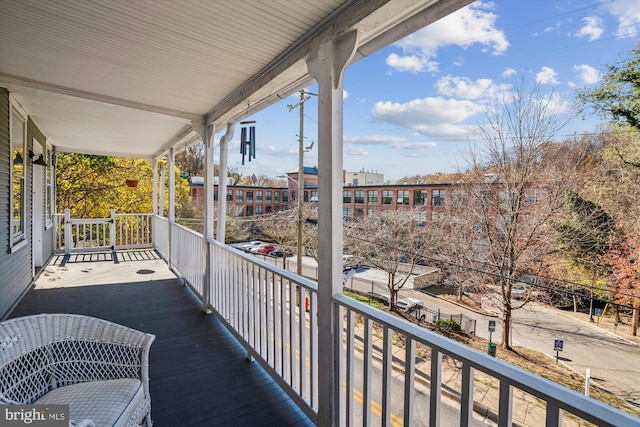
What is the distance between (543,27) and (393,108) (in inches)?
215

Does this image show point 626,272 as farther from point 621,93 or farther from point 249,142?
point 249,142

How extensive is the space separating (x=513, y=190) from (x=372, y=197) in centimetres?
301

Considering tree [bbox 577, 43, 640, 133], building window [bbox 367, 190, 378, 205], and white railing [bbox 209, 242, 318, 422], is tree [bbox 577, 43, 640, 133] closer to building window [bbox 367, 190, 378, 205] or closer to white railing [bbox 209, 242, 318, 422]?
building window [bbox 367, 190, 378, 205]

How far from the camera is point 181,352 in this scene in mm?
3096

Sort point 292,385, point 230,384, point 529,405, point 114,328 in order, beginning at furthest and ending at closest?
point 230,384
point 292,385
point 114,328
point 529,405

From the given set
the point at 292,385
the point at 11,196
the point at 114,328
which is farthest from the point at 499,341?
the point at 11,196

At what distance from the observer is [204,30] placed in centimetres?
207

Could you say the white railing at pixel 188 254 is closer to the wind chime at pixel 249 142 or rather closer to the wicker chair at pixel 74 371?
the wind chime at pixel 249 142

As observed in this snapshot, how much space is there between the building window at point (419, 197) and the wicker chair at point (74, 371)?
5533 millimetres

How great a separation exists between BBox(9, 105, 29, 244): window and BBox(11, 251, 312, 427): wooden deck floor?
40.6 inches

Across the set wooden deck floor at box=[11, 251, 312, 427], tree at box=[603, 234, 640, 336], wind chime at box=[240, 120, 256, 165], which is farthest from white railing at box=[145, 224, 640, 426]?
tree at box=[603, 234, 640, 336]

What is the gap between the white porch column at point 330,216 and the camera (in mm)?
1848

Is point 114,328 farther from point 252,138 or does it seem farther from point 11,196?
point 11,196

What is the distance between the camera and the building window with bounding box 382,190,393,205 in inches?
223
